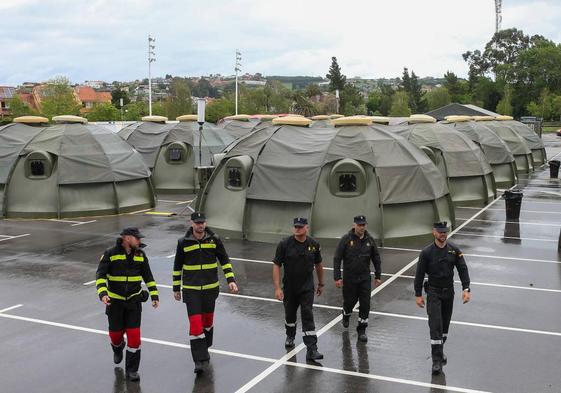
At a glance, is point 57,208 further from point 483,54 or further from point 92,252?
point 483,54

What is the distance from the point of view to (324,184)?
1652 cm

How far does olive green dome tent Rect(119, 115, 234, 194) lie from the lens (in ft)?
91.8

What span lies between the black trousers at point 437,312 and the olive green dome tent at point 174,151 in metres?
19.9

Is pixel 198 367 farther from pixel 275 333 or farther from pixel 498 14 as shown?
pixel 498 14

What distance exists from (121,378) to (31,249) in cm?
948

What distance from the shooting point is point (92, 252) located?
15.7 meters

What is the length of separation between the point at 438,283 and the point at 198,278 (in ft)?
10.5

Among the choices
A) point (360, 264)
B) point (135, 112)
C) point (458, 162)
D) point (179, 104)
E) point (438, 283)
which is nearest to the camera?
point (438, 283)

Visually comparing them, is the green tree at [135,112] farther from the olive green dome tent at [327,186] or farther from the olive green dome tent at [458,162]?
the olive green dome tent at [327,186]

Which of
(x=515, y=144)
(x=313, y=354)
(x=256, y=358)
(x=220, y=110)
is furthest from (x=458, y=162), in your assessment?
(x=220, y=110)

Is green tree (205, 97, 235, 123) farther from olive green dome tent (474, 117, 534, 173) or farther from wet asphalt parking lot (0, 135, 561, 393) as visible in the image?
wet asphalt parking lot (0, 135, 561, 393)

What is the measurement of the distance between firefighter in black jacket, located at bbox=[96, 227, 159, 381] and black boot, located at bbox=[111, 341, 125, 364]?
12.1 inches

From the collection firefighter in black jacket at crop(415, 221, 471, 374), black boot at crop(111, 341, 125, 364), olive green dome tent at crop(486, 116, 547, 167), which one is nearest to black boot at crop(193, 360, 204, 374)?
black boot at crop(111, 341, 125, 364)

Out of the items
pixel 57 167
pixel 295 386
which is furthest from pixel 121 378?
pixel 57 167
